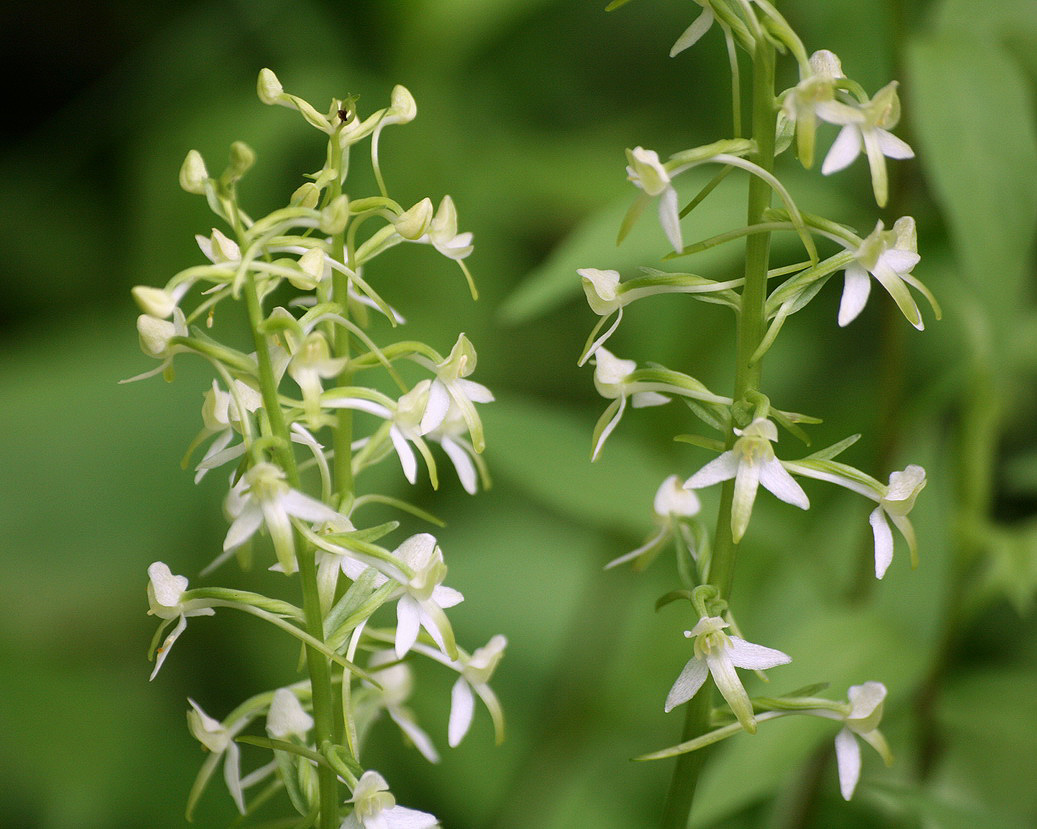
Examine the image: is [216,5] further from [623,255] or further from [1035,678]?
[1035,678]

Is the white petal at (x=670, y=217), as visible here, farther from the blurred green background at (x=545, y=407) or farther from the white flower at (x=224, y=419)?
the blurred green background at (x=545, y=407)

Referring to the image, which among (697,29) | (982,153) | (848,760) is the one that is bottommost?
(848,760)

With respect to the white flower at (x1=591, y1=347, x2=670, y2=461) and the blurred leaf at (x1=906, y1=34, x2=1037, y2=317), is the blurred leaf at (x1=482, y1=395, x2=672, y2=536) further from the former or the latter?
the white flower at (x1=591, y1=347, x2=670, y2=461)

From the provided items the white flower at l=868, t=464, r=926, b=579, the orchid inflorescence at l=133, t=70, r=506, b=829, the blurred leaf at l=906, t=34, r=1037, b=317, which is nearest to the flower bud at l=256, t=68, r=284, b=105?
the orchid inflorescence at l=133, t=70, r=506, b=829

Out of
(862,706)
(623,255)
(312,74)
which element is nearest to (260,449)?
(862,706)

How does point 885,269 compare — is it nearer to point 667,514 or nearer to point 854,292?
point 854,292

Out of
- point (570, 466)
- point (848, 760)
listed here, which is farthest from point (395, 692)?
point (570, 466)
